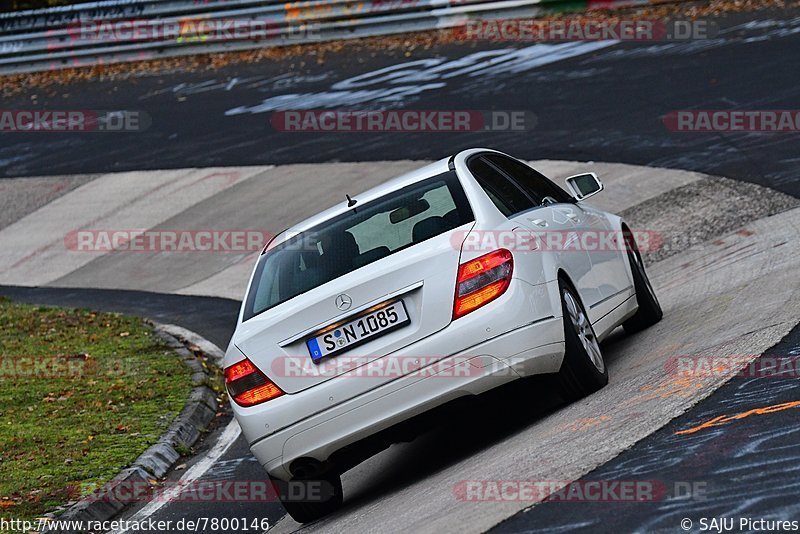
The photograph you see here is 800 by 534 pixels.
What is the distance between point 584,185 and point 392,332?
2.79m

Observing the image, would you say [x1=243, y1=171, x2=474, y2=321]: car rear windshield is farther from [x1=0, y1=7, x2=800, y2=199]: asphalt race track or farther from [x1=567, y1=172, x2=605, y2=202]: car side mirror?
[x1=0, y1=7, x2=800, y2=199]: asphalt race track

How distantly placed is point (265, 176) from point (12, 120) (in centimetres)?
976

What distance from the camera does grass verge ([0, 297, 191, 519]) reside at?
852 cm

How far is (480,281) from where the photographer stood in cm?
676

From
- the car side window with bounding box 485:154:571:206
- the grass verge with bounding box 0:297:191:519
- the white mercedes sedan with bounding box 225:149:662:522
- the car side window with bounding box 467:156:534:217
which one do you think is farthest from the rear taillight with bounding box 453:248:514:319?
the grass verge with bounding box 0:297:191:519

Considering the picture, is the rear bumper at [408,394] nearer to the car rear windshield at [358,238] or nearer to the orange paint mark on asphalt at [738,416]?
the car rear windshield at [358,238]

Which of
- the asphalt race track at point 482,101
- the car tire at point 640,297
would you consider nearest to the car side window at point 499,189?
the car tire at point 640,297

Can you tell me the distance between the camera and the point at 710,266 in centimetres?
1074

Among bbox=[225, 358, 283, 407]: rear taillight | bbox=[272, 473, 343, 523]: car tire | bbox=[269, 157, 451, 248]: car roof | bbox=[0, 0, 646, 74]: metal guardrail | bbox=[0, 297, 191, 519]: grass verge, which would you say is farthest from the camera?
bbox=[0, 0, 646, 74]: metal guardrail

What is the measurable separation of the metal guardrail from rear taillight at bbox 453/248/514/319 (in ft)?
57.8

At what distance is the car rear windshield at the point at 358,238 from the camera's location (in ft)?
23.4

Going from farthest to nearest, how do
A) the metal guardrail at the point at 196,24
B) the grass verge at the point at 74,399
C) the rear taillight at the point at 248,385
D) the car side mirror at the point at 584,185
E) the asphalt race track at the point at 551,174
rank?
the metal guardrail at the point at 196,24
the car side mirror at the point at 584,185
the grass verge at the point at 74,399
the rear taillight at the point at 248,385
the asphalt race track at the point at 551,174

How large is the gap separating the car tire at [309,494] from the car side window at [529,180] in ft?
7.23

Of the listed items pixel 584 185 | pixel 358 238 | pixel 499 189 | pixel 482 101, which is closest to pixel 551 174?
pixel 482 101
